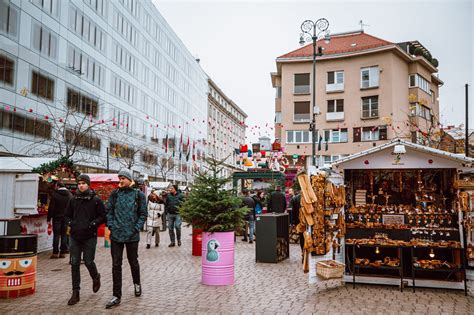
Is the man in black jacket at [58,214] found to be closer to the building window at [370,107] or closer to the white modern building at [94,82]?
the white modern building at [94,82]

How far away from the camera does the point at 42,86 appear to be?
30.0m

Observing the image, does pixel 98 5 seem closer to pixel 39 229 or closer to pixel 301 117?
pixel 301 117

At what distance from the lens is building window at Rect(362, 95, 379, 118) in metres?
40.9

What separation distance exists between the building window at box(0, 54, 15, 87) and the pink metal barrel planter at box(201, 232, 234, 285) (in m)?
22.5

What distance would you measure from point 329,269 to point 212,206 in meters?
2.67

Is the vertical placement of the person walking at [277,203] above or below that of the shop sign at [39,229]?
above

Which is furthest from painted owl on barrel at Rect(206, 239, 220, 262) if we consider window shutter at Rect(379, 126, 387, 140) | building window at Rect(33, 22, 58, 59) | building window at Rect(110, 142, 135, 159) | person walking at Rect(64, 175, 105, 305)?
window shutter at Rect(379, 126, 387, 140)

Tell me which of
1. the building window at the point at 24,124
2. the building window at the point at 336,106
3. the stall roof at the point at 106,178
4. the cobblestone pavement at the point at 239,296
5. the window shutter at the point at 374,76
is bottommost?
the cobblestone pavement at the point at 239,296

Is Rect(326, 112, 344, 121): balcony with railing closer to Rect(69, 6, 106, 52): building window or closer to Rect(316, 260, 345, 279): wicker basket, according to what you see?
Rect(69, 6, 106, 52): building window

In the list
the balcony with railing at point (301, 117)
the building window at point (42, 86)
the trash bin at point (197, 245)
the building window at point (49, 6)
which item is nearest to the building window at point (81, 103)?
the building window at point (42, 86)

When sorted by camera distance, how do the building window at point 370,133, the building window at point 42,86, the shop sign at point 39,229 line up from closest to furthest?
the shop sign at point 39,229
the building window at point 42,86
the building window at point 370,133

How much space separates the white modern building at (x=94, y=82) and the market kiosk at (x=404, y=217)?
16.7 metres

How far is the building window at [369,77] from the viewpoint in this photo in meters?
41.1

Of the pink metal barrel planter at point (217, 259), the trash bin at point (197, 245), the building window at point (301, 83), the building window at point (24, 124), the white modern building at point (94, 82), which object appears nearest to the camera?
the pink metal barrel planter at point (217, 259)
